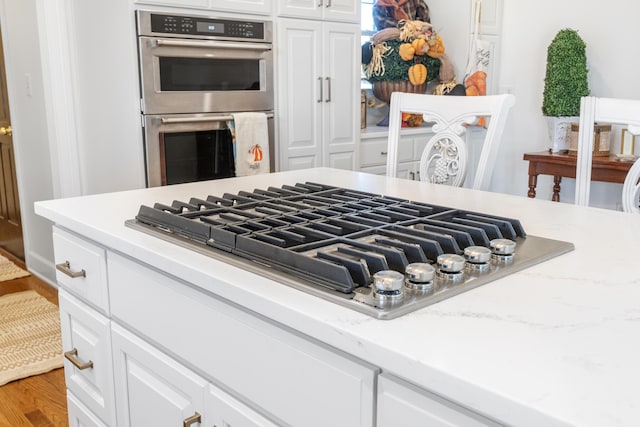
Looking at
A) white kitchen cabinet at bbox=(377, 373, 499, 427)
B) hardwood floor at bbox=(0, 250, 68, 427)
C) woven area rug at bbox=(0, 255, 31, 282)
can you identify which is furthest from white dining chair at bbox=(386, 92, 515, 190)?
woven area rug at bbox=(0, 255, 31, 282)

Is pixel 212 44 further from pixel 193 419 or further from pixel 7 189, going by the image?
pixel 193 419

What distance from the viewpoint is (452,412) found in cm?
63

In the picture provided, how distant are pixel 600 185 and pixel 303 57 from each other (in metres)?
2.03

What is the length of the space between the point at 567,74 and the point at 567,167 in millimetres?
550

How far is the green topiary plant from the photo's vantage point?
11.7 feet

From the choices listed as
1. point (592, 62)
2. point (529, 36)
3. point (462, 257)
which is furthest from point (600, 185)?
point (462, 257)

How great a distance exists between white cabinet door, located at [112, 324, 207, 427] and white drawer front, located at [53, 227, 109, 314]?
96 mm

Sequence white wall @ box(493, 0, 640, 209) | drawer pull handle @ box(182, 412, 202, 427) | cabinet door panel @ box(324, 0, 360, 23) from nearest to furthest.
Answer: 1. drawer pull handle @ box(182, 412, 202, 427)
2. cabinet door panel @ box(324, 0, 360, 23)
3. white wall @ box(493, 0, 640, 209)

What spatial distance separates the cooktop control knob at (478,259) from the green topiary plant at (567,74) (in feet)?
9.90

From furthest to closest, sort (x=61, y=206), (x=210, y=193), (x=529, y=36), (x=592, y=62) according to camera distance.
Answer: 1. (x=529, y=36)
2. (x=592, y=62)
3. (x=210, y=193)
4. (x=61, y=206)

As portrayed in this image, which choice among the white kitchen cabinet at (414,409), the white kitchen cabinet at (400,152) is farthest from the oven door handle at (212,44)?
the white kitchen cabinet at (414,409)

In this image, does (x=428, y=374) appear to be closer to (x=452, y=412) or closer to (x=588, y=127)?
(x=452, y=412)

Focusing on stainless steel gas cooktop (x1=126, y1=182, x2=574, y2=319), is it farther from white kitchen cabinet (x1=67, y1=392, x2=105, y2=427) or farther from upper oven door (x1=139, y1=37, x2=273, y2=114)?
upper oven door (x1=139, y1=37, x2=273, y2=114)

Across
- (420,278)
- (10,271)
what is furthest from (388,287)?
(10,271)
